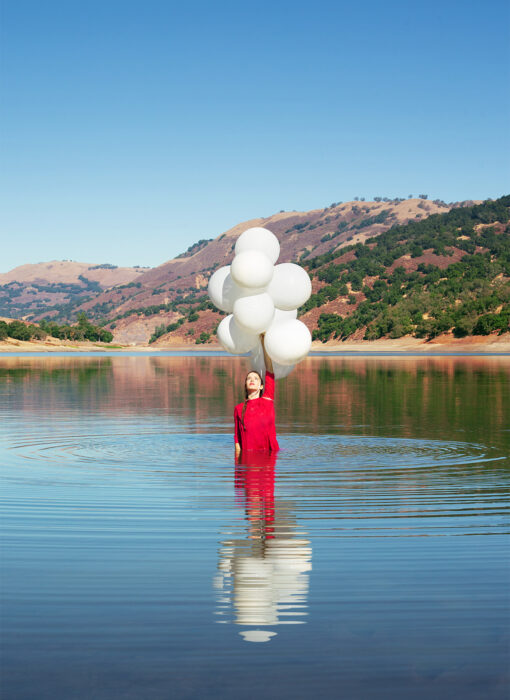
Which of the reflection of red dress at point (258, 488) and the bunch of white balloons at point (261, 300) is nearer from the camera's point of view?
the reflection of red dress at point (258, 488)

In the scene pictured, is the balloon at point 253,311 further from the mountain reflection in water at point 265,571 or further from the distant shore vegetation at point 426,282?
the distant shore vegetation at point 426,282

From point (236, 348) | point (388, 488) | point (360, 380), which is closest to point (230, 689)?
point (388, 488)

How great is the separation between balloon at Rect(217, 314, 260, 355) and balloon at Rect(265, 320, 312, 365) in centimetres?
38

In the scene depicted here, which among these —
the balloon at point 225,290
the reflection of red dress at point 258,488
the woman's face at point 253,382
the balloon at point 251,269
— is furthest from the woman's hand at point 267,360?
the reflection of red dress at point 258,488

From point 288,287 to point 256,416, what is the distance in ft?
7.47

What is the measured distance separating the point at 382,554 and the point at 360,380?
38105 mm

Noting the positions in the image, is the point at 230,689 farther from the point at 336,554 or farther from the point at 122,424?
the point at 122,424

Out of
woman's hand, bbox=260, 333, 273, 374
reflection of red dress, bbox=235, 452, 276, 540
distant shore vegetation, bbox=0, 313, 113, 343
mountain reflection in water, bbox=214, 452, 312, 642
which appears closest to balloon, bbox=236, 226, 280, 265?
woman's hand, bbox=260, 333, 273, 374

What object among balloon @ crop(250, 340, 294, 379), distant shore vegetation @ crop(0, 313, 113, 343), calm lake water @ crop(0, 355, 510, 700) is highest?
distant shore vegetation @ crop(0, 313, 113, 343)

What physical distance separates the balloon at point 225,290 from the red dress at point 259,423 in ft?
4.71

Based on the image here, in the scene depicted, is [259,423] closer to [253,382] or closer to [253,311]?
[253,382]

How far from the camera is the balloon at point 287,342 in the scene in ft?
49.8

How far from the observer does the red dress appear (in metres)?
14.9

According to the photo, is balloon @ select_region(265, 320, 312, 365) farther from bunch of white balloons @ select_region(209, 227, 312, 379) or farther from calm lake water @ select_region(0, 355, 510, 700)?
calm lake water @ select_region(0, 355, 510, 700)
